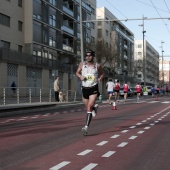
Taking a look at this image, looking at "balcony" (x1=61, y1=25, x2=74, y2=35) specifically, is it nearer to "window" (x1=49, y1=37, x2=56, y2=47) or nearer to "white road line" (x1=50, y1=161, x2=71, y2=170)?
"window" (x1=49, y1=37, x2=56, y2=47)

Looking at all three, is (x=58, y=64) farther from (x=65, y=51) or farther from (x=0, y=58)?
(x=0, y=58)

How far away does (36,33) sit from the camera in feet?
150

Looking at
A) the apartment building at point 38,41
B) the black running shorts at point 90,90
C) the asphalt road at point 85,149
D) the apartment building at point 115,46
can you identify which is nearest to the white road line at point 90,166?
the asphalt road at point 85,149

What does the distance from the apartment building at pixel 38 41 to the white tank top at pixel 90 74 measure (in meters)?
19.8

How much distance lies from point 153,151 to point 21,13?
3889 centimetres

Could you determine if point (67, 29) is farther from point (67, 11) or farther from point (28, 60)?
point (28, 60)

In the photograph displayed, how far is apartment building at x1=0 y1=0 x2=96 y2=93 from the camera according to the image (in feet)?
130

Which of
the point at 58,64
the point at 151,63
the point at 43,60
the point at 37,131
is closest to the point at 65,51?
the point at 58,64

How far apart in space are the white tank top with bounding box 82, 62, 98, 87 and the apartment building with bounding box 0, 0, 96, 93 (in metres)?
19.8

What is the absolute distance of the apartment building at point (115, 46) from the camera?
59.0m

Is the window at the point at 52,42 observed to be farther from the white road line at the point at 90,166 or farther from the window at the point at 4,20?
the white road line at the point at 90,166

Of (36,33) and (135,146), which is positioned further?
(36,33)

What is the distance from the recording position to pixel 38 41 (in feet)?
152

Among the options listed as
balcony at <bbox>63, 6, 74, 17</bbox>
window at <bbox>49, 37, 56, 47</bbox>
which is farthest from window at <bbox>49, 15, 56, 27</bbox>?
Answer: balcony at <bbox>63, 6, 74, 17</bbox>
